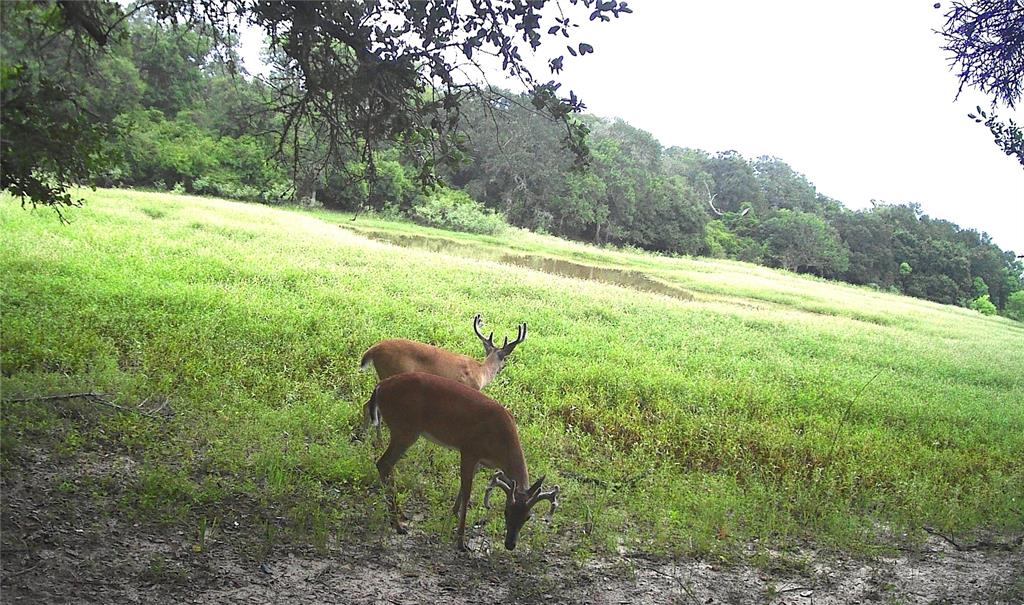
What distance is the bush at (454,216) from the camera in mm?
32219

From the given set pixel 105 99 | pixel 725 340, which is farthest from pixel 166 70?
pixel 725 340

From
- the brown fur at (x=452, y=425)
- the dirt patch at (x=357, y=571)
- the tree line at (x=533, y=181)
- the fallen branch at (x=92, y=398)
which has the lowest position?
the dirt patch at (x=357, y=571)

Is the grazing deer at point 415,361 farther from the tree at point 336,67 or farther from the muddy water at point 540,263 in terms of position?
the muddy water at point 540,263

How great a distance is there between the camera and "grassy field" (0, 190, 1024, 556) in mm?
4945

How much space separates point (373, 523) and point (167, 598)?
1356 mm

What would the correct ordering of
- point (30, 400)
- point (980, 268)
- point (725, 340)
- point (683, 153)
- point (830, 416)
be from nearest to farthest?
point (30, 400) < point (830, 416) < point (725, 340) < point (980, 268) < point (683, 153)

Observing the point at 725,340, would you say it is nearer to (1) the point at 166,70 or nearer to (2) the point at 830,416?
(2) the point at 830,416

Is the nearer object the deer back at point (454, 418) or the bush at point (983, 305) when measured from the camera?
the deer back at point (454, 418)

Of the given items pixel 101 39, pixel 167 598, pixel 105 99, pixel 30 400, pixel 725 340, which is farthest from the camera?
pixel 725 340

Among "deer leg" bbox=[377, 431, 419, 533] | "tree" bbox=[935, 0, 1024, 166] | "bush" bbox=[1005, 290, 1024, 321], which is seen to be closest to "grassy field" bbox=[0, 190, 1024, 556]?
"deer leg" bbox=[377, 431, 419, 533]

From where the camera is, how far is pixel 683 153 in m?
70.8

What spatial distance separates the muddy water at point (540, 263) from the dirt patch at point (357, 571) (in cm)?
1671

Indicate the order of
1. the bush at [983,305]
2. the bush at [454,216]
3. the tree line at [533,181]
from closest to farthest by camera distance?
the tree line at [533,181] < the bush at [454,216] < the bush at [983,305]

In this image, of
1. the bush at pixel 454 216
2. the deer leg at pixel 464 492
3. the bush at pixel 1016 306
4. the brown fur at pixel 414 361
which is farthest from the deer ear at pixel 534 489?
the bush at pixel 1016 306
